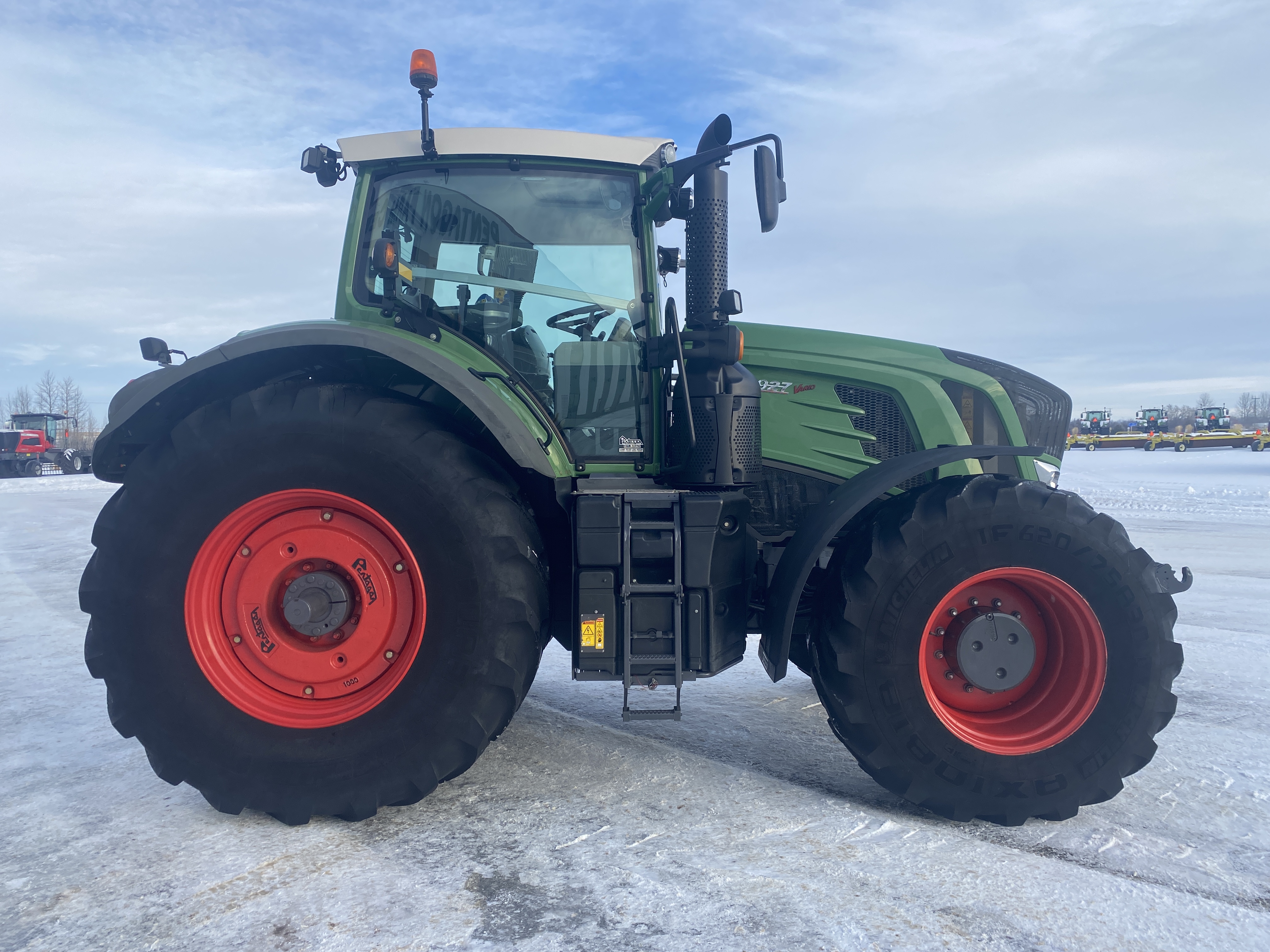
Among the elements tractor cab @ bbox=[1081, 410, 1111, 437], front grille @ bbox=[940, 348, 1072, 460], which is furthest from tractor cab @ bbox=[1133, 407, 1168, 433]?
front grille @ bbox=[940, 348, 1072, 460]

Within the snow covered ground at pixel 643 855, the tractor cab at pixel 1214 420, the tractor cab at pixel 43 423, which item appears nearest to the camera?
the snow covered ground at pixel 643 855

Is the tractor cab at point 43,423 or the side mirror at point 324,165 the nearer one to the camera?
the side mirror at point 324,165

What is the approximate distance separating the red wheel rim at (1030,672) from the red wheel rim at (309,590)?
182 cm

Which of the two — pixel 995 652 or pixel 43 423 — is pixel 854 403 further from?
pixel 43 423

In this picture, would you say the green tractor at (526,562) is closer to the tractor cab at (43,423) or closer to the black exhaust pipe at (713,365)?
the black exhaust pipe at (713,365)

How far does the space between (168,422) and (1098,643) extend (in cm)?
339

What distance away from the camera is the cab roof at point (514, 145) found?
10.2 ft

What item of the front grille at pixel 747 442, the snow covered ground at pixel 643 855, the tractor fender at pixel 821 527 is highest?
the front grille at pixel 747 442

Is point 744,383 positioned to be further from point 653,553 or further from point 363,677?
point 363,677

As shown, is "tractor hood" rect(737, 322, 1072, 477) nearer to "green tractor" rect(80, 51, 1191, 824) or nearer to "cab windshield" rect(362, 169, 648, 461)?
"green tractor" rect(80, 51, 1191, 824)

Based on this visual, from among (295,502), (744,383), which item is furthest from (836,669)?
(295,502)

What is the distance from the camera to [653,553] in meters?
2.84

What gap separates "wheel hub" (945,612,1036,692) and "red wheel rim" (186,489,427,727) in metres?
1.88

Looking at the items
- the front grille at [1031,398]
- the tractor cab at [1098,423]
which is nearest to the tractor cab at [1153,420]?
the tractor cab at [1098,423]
